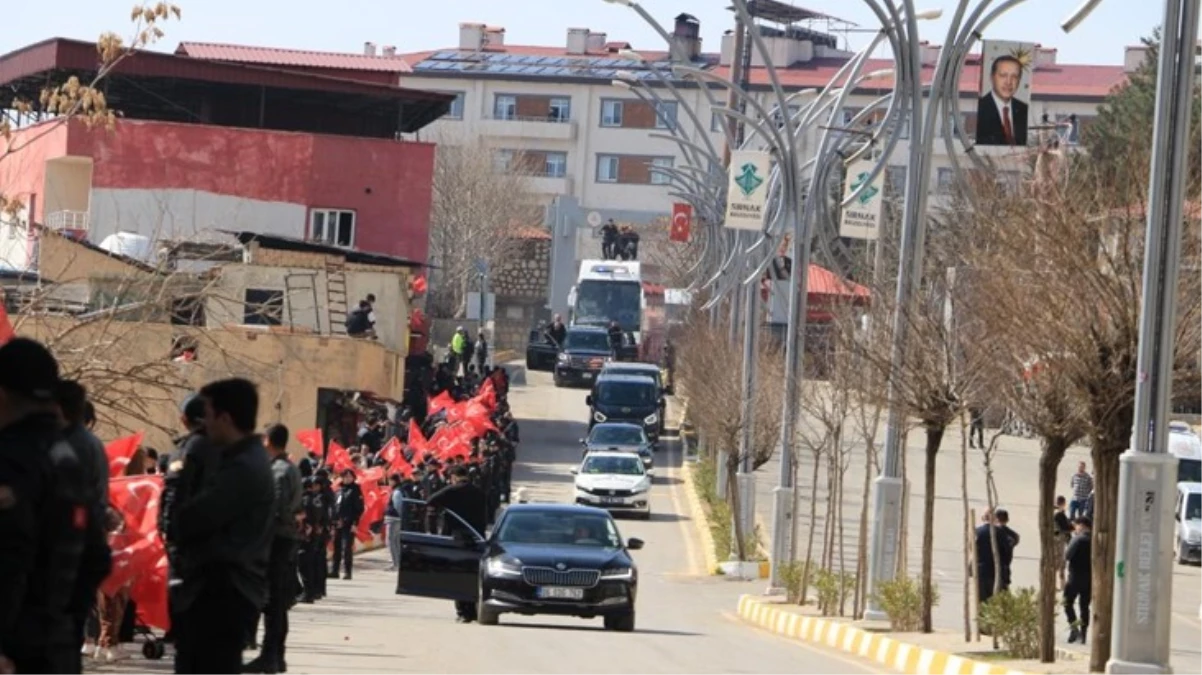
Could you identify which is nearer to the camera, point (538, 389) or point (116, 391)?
point (116, 391)

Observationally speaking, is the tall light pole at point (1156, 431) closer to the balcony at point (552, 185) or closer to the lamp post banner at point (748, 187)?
the lamp post banner at point (748, 187)

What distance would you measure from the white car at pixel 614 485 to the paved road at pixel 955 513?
2.68m

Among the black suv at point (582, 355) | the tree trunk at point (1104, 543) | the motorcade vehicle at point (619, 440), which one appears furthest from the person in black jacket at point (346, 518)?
the black suv at point (582, 355)

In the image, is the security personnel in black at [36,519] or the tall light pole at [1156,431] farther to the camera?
the tall light pole at [1156,431]

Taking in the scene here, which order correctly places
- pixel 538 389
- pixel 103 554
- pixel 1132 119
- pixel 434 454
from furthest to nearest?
A: pixel 538 389 < pixel 1132 119 < pixel 434 454 < pixel 103 554

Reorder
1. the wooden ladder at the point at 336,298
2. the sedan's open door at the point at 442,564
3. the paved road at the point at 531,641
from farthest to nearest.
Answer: the wooden ladder at the point at 336,298
the sedan's open door at the point at 442,564
the paved road at the point at 531,641

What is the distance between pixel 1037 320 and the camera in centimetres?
1933

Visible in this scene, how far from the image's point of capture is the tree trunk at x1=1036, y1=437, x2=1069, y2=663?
20016 millimetres

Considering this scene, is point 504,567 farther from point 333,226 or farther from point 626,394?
point 333,226

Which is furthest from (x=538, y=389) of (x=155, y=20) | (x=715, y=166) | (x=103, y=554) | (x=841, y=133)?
(x=103, y=554)

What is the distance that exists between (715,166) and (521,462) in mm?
12925

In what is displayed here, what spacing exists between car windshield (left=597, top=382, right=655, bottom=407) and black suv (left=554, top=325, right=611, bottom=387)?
12580mm

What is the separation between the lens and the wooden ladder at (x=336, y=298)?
176 feet

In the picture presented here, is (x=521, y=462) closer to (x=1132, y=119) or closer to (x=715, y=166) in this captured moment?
(x=715, y=166)
